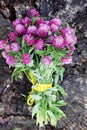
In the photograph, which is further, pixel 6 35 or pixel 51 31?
pixel 6 35

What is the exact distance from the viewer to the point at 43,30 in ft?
7.25

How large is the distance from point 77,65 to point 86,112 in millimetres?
366

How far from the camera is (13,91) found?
2.62 meters

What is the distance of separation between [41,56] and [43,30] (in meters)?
0.23

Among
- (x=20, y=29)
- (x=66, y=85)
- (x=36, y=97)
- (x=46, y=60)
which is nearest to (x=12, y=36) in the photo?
(x=20, y=29)

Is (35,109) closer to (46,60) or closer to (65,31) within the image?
(46,60)

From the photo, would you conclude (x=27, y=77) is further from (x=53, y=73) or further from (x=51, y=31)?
(x=51, y=31)

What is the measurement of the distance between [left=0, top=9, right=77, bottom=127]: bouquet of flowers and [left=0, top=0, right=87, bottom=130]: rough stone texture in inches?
3.1

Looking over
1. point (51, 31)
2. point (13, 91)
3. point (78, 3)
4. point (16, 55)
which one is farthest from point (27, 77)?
point (78, 3)

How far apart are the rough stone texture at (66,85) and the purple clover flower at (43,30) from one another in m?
0.40

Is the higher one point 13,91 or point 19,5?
point 19,5

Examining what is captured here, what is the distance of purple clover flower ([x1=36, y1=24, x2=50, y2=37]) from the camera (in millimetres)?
2209

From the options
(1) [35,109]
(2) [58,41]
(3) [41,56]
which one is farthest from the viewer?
(1) [35,109]

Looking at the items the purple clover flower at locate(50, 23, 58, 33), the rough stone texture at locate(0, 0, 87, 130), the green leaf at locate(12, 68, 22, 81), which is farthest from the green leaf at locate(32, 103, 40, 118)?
the purple clover flower at locate(50, 23, 58, 33)
